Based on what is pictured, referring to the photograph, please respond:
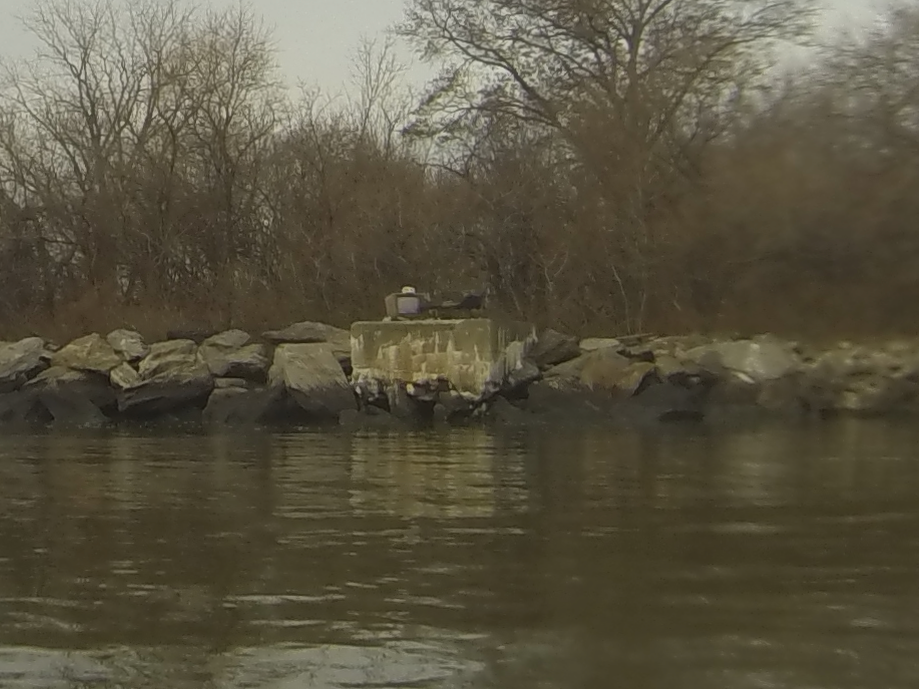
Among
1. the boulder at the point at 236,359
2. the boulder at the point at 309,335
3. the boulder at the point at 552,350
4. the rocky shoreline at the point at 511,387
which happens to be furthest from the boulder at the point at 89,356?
the boulder at the point at 552,350

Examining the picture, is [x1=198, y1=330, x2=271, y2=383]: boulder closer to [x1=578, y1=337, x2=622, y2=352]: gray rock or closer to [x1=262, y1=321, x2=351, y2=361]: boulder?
[x1=262, y1=321, x2=351, y2=361]: boulder

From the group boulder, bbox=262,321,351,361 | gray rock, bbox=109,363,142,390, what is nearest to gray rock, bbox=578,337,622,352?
boulder, bbox=262,321,351,361

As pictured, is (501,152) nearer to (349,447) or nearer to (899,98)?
(899,98)

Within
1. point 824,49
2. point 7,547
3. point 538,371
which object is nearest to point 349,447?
point 538,371

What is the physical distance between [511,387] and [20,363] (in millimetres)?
10285

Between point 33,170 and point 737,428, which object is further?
point 33,170

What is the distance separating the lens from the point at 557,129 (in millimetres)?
29062

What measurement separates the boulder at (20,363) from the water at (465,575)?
31.6ft

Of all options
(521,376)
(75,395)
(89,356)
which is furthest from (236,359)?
(521,376)

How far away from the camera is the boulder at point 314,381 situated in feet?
69.7

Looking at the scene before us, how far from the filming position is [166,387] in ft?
72.7

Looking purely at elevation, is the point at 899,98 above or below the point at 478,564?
above

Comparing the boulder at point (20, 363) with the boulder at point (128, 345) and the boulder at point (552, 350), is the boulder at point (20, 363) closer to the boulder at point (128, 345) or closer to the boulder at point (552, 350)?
the boulder at point (128, 345)

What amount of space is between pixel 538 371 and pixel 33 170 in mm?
18788
